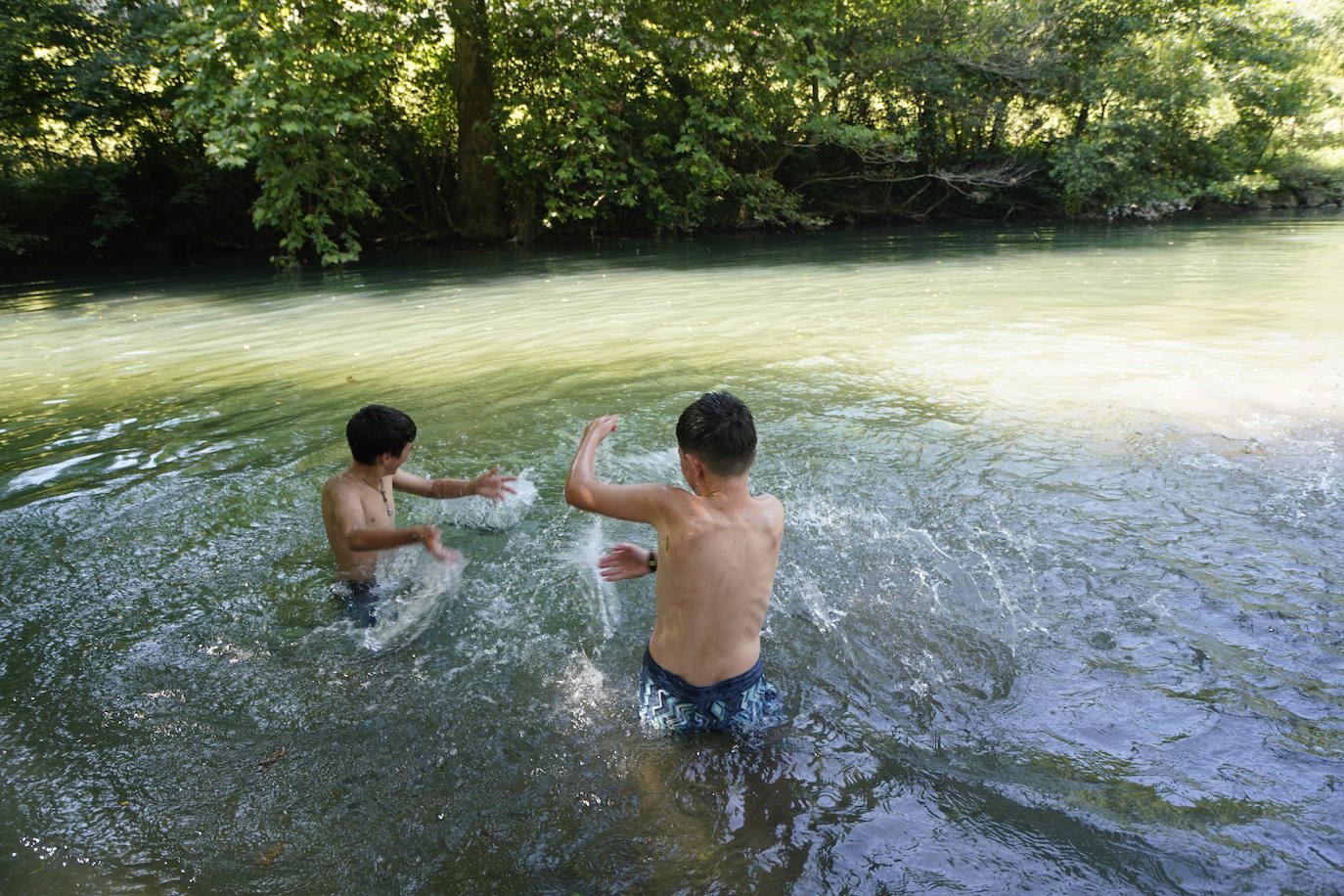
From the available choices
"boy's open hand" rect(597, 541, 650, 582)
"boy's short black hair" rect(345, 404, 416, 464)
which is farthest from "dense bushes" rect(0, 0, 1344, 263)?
"boy's open hand" rect(597, 541, 650, 582)

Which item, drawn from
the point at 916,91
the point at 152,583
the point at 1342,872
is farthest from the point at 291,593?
the point at 916,91

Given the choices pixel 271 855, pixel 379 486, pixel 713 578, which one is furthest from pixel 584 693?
pixel 379 486

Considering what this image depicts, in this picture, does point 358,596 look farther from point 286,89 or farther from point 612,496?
point 286,89

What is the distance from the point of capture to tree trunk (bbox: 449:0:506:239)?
22.1 meters

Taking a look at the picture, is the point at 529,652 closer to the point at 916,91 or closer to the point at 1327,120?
the point at 916,91

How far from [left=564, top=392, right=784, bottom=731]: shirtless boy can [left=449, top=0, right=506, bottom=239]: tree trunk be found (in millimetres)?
21780

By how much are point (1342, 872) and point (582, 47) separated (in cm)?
2326

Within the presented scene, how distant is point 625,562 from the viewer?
11.2 feet

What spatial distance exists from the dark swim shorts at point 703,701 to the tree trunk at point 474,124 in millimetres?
21921

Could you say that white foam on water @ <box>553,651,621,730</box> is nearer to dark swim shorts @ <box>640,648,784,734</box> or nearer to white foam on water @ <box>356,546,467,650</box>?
dark swim shorts @ <box>640,648,784,734</box>

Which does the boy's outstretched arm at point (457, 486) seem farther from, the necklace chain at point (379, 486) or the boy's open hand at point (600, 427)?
the boy's open hand at point (600, 427)

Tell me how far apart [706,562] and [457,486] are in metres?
2.00

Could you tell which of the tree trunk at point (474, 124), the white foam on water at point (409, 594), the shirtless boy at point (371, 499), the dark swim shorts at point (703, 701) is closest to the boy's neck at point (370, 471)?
the shirtless boy at point (371, 499)

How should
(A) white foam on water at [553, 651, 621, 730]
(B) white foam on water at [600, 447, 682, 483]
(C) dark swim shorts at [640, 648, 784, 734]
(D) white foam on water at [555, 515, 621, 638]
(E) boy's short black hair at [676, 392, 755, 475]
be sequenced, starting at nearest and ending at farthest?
(E) boy's short black hair at [676, 392, 755, 475] < (C) dark swim shorts at [640, 648, 784, 734] < (A) white foam on water at [553, 651, 621, 730] < (D) white foam on water at [555, 515, 621, 638] < (B) white foam on water at [600, 447, 682, 483]
